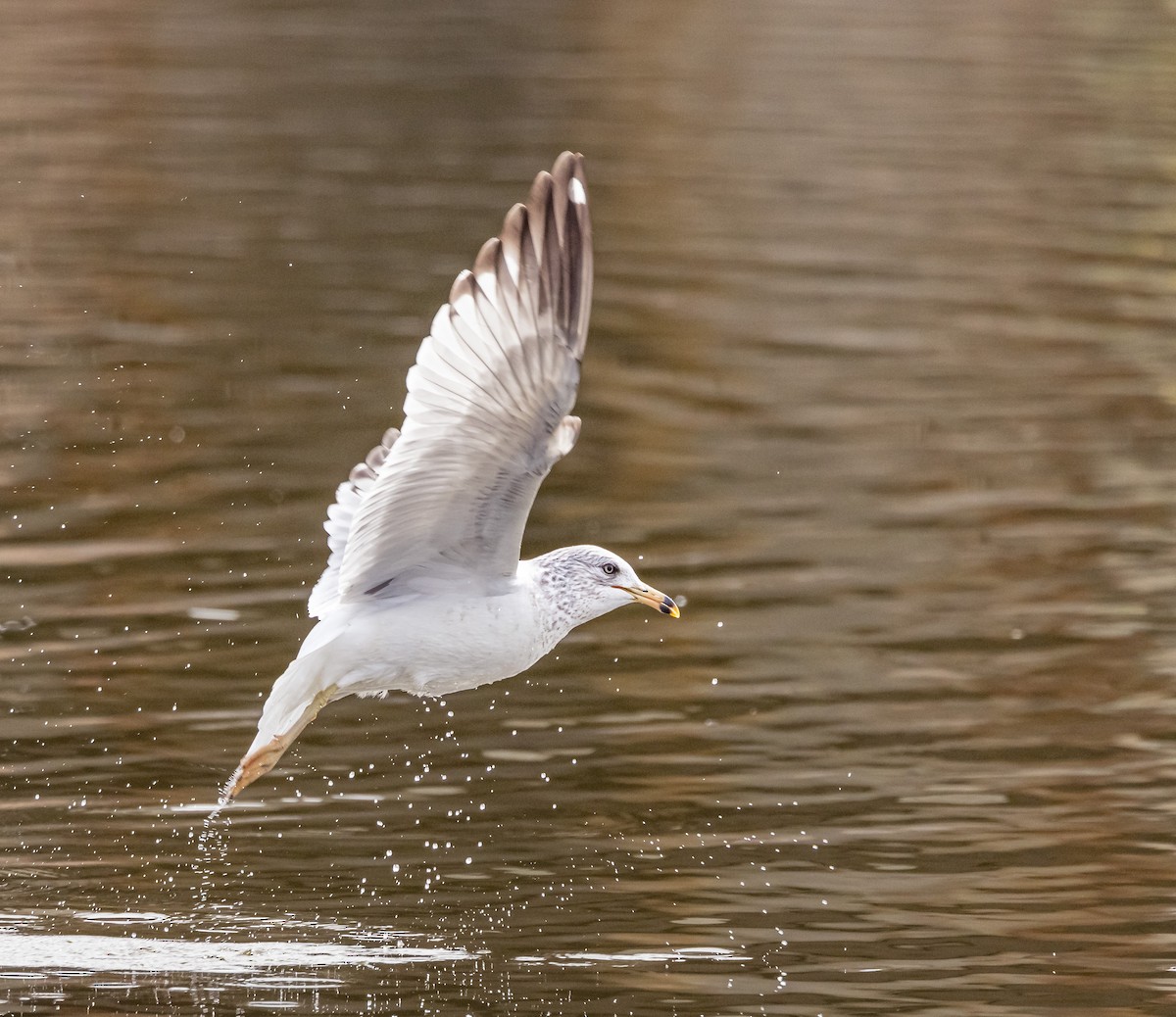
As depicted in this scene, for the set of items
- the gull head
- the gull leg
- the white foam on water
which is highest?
the gull head

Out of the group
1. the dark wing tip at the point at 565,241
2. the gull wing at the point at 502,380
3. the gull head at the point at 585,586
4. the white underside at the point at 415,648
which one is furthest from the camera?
the gull head at the point at 585,586

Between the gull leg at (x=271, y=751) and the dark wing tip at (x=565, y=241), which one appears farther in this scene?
the gull leg at (x=271, y=751)

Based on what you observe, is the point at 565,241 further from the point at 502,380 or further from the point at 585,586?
the point at 585,586

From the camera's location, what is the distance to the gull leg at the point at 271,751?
26.2ft

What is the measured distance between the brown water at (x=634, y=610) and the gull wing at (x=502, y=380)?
147 centimetres

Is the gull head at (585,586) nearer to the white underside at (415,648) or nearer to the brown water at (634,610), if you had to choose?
the white underside at (415,648)

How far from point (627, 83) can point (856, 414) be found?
19.5 m

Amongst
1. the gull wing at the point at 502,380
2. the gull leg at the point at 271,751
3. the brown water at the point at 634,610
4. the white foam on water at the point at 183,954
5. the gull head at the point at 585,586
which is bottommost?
the brown water at the point at 634,610

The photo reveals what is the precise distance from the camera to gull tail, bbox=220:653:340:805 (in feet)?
25.9

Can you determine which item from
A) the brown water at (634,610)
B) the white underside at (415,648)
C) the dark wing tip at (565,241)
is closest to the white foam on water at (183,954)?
the brown water at (634,610)

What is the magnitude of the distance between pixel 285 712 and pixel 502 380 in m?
1.59

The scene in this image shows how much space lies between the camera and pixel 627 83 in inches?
1363

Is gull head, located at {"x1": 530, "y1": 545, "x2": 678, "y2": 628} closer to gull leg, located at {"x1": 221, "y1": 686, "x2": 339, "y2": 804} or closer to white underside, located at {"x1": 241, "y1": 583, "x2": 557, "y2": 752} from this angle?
white underside, located at {"x1": 241, "y1": 583, "x2": 557, "y2": 752}

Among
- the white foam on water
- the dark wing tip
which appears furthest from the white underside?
the dark wing tip
